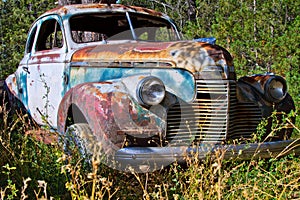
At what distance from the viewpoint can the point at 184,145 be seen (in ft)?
12.6

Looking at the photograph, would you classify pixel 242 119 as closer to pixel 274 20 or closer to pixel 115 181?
pixel 115 181

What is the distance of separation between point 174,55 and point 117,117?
0.84 m

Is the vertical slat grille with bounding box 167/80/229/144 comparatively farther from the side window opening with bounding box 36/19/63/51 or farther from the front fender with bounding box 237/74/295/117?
the side window opening with bounding box 36/19/63/51

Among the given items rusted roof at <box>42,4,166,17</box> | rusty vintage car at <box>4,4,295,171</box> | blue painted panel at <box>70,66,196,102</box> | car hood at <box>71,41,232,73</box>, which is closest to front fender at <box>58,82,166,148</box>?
rusty vintage car at <box>4,4,295,171</box>

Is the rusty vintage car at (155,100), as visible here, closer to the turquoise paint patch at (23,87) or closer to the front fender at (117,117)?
the front fender at (117,117)

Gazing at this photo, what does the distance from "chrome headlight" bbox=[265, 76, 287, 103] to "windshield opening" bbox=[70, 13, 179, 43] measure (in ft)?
5.10

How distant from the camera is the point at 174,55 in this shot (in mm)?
4047

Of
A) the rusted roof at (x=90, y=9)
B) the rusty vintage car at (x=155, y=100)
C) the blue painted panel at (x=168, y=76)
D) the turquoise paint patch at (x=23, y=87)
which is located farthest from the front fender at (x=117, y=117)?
the turquoise paint patch at (x=23, y=87)

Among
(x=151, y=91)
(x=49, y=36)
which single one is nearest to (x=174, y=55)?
(x=151, y=91)

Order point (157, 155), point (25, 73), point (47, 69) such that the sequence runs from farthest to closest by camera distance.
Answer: point (25, 73) → point (47, 69) → point (157, 155)

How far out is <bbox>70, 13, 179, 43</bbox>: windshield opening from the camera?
5246 millimetres

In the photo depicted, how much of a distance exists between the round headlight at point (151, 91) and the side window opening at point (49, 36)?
6.55ft

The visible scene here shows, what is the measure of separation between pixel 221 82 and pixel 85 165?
142cm

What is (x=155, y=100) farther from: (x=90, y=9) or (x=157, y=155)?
(x=90, y=9)
